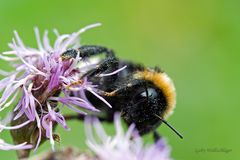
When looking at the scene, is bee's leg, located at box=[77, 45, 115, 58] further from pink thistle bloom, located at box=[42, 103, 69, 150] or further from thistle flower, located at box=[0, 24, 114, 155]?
pink thistle bloom, located at box=[42, 103, 69, 150]

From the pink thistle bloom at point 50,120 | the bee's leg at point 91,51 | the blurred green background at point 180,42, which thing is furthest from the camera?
the blurred green background at point 180,42

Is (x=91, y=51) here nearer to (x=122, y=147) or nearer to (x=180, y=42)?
(x=122, y=147)

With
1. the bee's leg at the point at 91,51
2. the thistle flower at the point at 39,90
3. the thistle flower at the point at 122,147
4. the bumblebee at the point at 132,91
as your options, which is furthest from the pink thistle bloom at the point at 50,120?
the bee's leg at the point at 91,51

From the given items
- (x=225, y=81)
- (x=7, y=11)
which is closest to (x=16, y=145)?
(x=7, y=11)

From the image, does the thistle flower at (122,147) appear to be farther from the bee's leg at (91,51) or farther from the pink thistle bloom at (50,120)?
the bee's leg at (91,51)

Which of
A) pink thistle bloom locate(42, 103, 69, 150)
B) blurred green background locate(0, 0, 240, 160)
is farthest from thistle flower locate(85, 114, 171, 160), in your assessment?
blurred green background locate(0, 0, 240, 160)

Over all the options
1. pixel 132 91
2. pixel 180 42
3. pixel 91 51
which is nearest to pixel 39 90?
pixel 91 51
